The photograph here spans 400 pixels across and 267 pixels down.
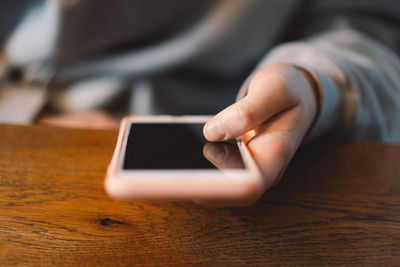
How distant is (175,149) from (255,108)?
0.08m

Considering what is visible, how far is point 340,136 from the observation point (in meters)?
0.40

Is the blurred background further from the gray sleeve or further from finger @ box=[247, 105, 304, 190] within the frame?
finger @ box=[247, 105, 304, 190]

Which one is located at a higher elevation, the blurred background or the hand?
the blurred background

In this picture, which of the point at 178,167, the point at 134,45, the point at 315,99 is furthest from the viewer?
the point at 134,45

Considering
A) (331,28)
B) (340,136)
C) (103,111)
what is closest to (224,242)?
(340,136)

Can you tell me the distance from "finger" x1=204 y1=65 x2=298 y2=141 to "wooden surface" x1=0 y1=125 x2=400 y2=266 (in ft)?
0.25

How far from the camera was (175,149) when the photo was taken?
25 centimetres

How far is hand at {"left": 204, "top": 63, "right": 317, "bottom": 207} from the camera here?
0.80 ft

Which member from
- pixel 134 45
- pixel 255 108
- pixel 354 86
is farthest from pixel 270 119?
pixel 134 45

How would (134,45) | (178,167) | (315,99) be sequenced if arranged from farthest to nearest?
(134,45) < (315,99) < (178,167)

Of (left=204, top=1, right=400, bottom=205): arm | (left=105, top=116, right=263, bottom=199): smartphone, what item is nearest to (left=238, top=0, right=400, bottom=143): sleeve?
(left=204, top=1, right=400, bottom=205): arm

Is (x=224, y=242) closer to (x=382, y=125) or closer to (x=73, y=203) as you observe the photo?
(x=73, y=203)

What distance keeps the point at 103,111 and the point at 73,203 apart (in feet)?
1.04

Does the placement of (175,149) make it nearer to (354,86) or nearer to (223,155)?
(223,155)
